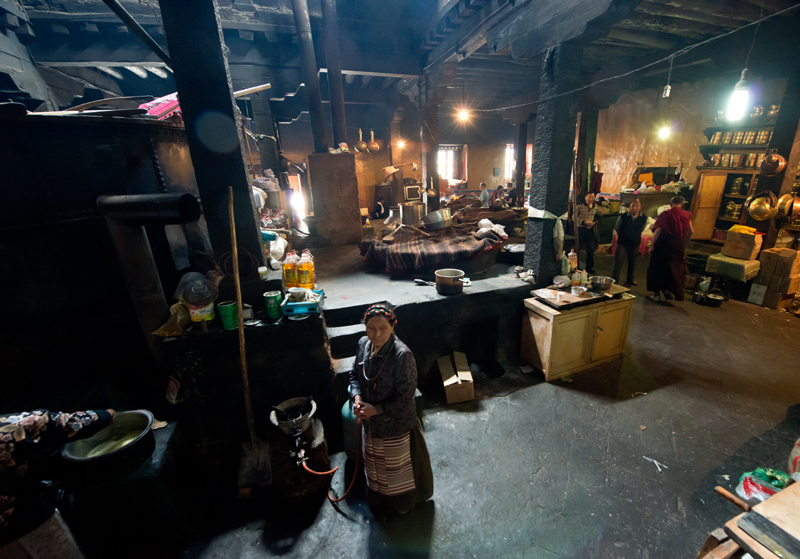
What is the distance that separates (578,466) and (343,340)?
321 centimetres

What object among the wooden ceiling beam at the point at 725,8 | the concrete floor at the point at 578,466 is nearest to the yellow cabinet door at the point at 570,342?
the concrete floor at the point at 578,466

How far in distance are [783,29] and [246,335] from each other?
1157 centimetres

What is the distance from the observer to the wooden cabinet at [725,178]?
31.5 feet

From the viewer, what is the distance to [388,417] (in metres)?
2.86

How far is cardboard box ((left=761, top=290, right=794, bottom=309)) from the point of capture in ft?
23.1

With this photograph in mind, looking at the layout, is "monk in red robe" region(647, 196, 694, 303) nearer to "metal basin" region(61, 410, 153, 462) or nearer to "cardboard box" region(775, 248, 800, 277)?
"cardboard box" region(775, 248, 800, 277)

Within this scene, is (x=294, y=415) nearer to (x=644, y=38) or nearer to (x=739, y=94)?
(x=739, y=94)

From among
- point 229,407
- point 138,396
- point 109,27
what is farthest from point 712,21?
point 109,27

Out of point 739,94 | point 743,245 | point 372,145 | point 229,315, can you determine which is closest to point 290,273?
point 229,315

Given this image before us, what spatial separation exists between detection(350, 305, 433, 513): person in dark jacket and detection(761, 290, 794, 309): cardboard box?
8923 mm

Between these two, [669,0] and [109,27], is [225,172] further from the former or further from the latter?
[109,27]

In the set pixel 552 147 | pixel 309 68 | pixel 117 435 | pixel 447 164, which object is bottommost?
pixel 117 435

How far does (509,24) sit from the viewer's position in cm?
553

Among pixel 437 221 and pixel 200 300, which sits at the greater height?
pixel 437 221
